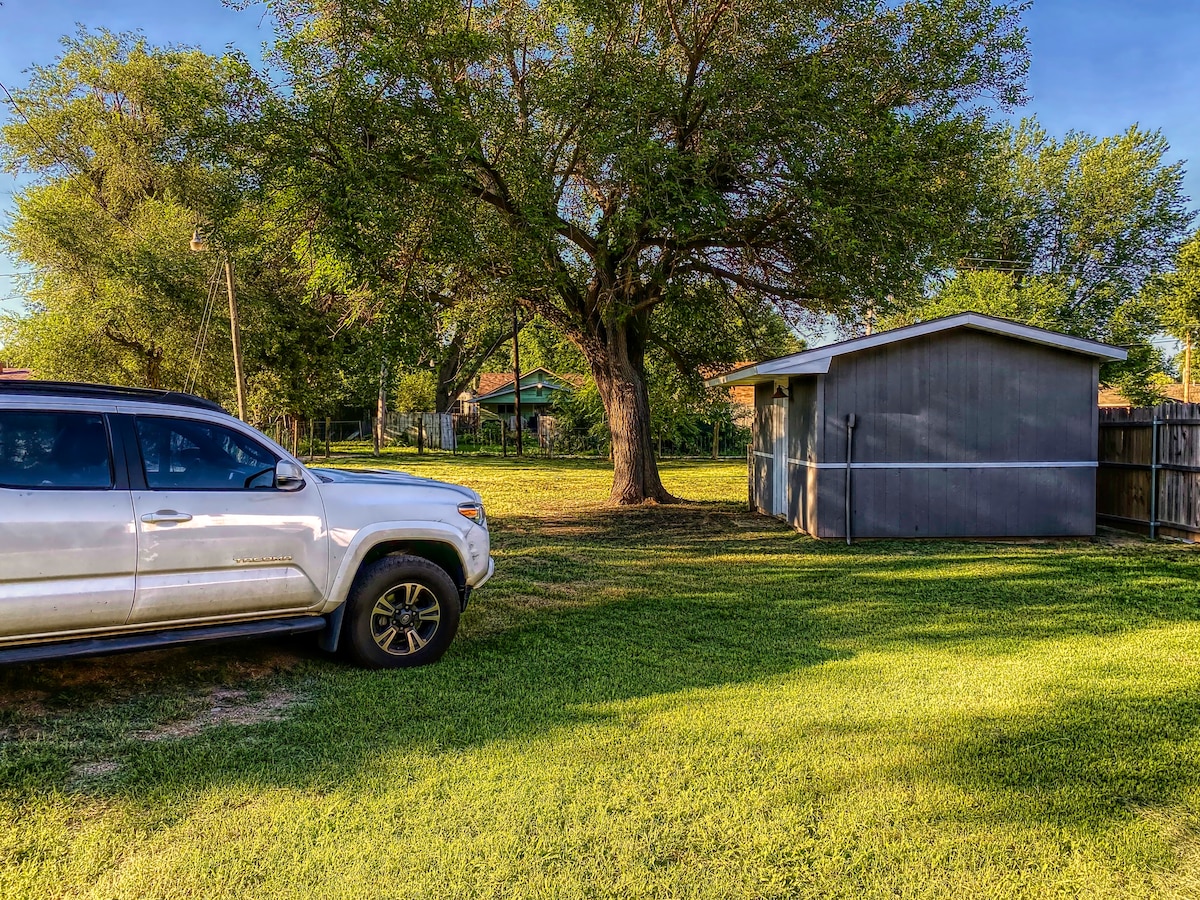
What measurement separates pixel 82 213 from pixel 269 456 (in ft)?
77.6

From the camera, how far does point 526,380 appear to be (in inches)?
1891

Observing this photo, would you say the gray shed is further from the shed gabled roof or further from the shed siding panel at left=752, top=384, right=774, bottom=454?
the shed siding panel at left=752, top=384, right=774, bottom=454

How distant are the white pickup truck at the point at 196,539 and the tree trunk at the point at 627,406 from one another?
10070 mm

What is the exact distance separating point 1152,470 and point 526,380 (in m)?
38.2

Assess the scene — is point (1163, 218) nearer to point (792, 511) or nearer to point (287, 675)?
point (792, 511)

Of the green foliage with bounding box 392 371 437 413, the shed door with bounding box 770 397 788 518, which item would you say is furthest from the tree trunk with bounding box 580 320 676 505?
the green foliage with bounding box 392 371 437 413

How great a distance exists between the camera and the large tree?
11.1 meters

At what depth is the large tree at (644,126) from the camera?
11.1 meters

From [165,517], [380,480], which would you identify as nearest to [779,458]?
[380,480]

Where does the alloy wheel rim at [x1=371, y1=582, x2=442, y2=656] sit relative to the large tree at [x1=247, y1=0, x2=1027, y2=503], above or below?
below

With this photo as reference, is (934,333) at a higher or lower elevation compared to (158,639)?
higher

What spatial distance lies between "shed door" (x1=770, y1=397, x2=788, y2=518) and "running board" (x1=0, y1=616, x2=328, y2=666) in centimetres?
974

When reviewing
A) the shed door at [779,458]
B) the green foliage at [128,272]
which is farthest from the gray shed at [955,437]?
the green foliage at [128,272]

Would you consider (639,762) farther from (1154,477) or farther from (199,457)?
(1154,477)
